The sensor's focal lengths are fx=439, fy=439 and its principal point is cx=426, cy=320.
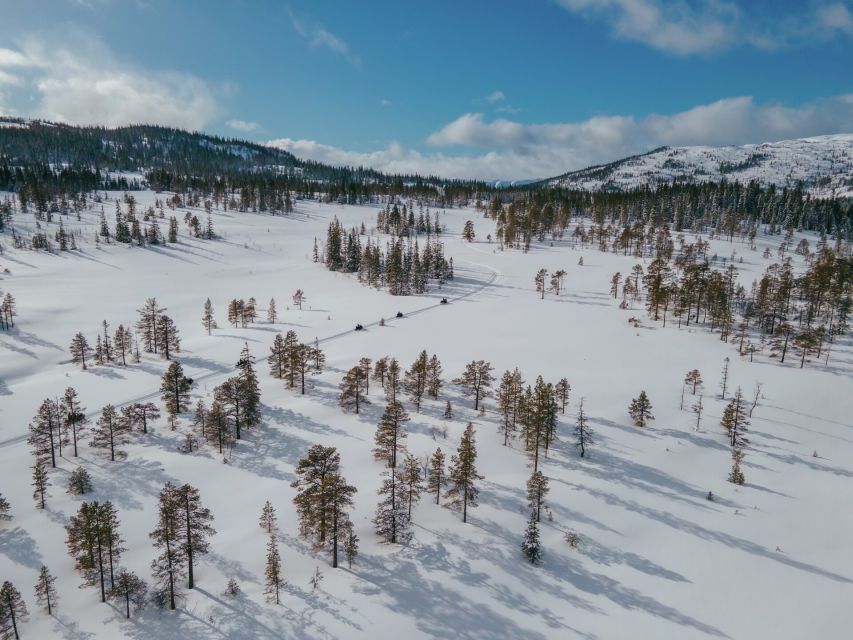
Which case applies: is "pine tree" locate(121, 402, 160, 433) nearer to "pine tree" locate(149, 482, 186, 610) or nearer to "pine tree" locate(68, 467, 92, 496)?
"pine tree" locate(68, 467, 92, 496)

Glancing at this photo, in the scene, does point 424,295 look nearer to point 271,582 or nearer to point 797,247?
point 271,582

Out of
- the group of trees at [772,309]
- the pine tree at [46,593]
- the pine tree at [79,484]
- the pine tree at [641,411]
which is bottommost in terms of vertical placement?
the pine tree at [46,593]

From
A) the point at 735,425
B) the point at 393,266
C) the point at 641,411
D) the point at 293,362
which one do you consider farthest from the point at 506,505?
the point at 393,266

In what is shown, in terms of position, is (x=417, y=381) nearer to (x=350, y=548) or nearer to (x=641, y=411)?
(x=350, y=548)

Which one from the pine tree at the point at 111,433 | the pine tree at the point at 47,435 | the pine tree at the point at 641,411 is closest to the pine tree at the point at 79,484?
the pine tree at the point at 111,433

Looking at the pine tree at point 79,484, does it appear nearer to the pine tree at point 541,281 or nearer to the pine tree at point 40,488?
the pine tree at point 40,488

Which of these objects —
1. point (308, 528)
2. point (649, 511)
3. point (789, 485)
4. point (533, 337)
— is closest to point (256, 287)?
point (533, 337)
